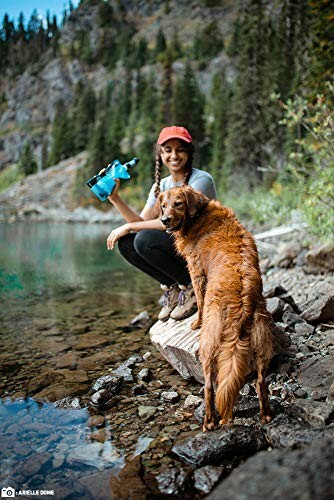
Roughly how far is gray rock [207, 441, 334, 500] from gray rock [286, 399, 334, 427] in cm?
109

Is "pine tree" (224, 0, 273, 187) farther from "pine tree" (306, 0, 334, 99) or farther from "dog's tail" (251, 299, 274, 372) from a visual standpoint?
"dog's tail" (251, 299, 274, 372)

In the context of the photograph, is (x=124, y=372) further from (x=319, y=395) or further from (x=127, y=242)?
(x=319, y=395)

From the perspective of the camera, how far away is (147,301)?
7750 millimetres

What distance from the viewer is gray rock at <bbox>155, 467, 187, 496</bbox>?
7.27 ft

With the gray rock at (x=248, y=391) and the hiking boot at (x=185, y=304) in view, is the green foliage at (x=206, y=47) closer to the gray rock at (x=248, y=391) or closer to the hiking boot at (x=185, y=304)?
the hiking boot at (x=185, y=304)

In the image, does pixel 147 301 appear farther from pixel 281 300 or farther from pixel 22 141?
pixel 22 141

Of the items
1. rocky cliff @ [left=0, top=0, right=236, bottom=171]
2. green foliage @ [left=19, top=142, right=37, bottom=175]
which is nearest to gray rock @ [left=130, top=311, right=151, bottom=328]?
green foliage @ [left=19, top=142, right=37, bottom=175]

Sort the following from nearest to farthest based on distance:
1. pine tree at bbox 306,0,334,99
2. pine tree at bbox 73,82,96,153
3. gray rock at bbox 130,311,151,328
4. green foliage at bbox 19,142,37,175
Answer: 1. gray rock at bbox 130,311,151,328
2. pine tree at bbox 306,0,334,99
3. pine tree at bbox 73,82,96,153
4. green foliage at bbox 19,142,37,175

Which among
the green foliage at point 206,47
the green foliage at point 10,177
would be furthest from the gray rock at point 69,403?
the green foliage at point 206,47

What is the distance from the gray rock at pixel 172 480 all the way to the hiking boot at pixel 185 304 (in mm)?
2236

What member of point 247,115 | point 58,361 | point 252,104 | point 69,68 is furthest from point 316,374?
point 69,68

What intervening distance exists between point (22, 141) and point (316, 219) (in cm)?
9853

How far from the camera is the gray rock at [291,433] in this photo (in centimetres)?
228

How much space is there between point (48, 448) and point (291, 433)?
1.75 m
